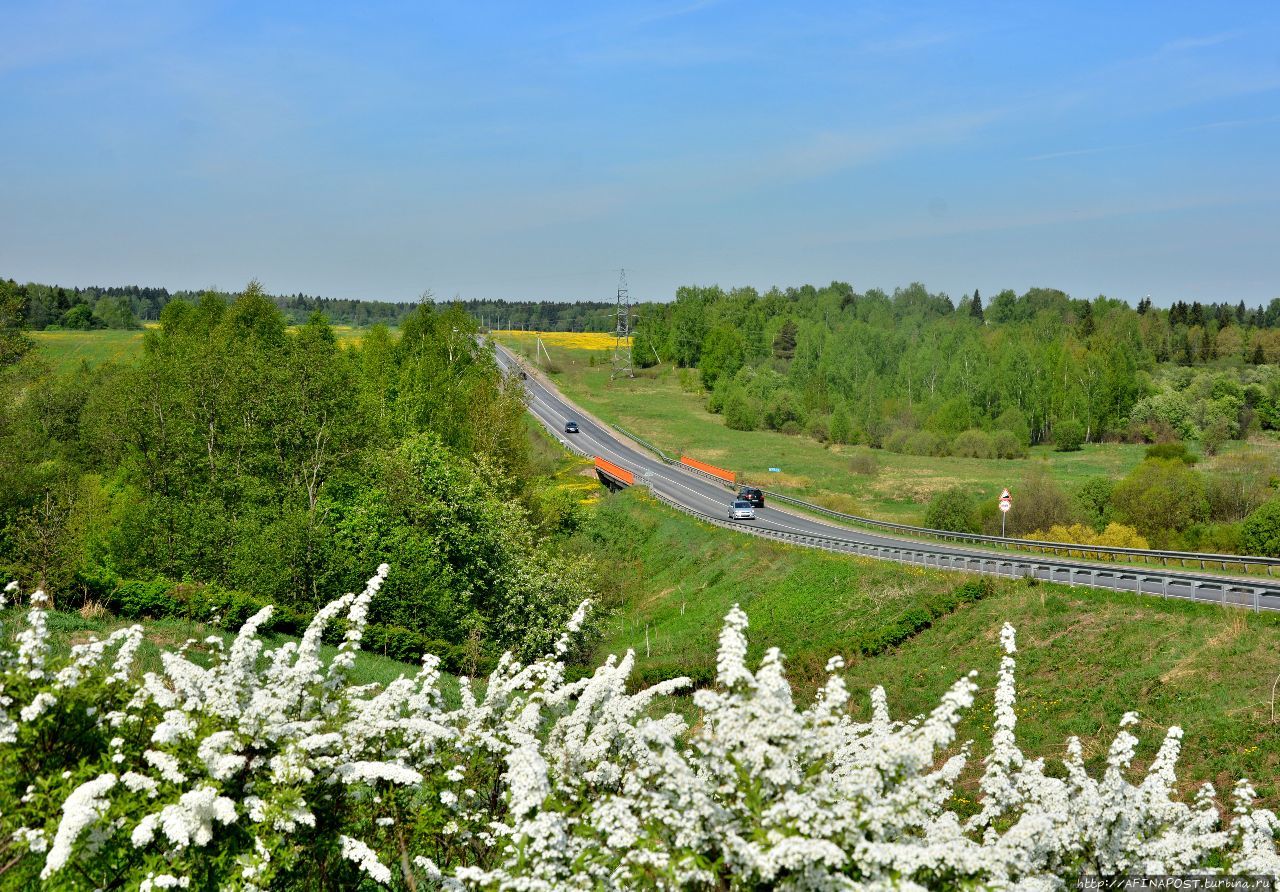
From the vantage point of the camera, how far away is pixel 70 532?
45.5m

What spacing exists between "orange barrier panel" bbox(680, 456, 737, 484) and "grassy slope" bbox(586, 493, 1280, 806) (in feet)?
111

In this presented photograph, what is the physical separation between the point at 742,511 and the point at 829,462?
42.0 meters

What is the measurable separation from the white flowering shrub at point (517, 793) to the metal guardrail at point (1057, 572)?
2436 cm

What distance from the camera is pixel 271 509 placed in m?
46.2

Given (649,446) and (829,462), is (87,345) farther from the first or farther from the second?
(829,462)

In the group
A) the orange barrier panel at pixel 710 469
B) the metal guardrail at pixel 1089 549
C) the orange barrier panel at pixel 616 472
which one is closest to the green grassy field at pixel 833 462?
the orange barrier panel at pixel 710 469

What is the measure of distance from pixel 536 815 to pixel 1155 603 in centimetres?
3124

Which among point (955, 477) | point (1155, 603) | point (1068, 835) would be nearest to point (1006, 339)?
point (955, 477)

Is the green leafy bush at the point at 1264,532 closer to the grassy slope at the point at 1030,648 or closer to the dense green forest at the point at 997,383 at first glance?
the grassy slope at the point at 1030,648

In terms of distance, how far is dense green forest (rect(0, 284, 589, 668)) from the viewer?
136 ft

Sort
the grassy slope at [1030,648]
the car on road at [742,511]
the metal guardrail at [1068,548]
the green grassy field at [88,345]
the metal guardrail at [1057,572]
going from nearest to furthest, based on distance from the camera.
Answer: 1. the grassy slope at [1030,648]
2. the metal guardrail at [1057,572]
3. the metal guardrail at [1068,548]
4. the car on road at [742,511]
5. the green grassy field at [88,345]

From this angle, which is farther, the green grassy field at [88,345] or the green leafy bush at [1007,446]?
the green grassy field at [88,345]

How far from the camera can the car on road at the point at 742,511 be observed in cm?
7444

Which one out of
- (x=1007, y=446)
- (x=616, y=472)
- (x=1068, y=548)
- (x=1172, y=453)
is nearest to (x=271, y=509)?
(x=1068, y=548)
